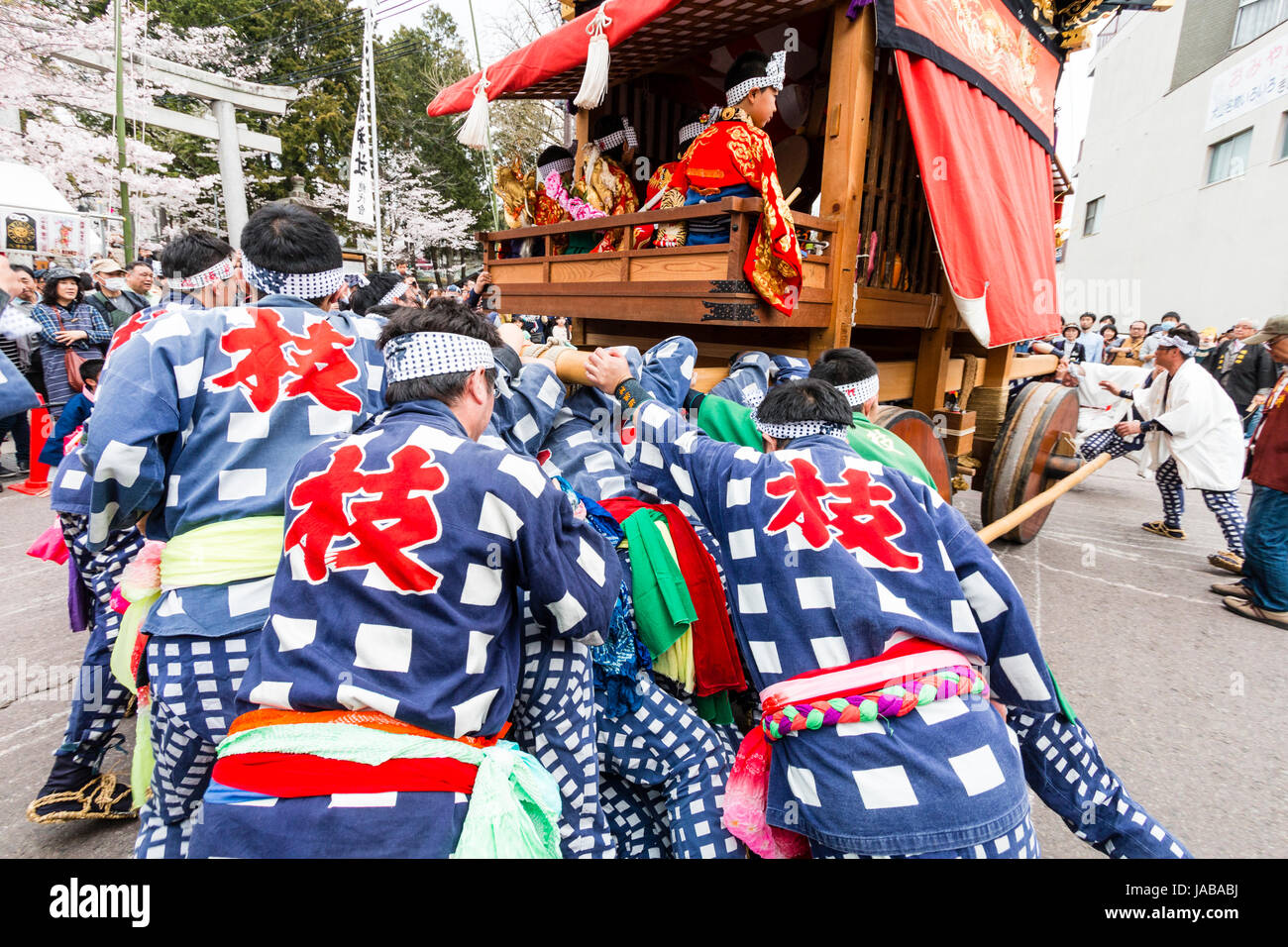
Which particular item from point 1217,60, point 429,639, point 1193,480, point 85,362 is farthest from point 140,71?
point 1217,60

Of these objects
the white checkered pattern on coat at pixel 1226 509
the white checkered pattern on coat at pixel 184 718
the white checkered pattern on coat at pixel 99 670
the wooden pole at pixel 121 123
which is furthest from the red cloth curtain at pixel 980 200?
the wooden pole at pixel 121 123

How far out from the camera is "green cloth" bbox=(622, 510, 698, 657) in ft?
6.31

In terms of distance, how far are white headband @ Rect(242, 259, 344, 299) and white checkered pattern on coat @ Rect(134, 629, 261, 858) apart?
3.14 ft

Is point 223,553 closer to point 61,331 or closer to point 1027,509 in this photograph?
point 1027,509

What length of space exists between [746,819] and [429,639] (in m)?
0.98

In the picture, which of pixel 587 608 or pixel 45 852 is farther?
pixel 45 852

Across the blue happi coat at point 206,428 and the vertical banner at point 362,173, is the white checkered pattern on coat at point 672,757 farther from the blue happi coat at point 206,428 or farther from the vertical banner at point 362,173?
the vertical banner at point 362,173

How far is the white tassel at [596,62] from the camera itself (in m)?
3.15

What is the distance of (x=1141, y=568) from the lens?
5.28m

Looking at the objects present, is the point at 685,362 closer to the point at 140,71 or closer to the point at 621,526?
the point at 621,526

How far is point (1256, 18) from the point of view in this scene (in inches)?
475

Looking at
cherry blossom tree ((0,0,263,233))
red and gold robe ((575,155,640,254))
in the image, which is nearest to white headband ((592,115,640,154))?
red and gold robe ((575,155,640,254))

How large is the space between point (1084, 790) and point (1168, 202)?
18.1m

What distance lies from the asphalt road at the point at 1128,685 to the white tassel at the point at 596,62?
12.1 feet
